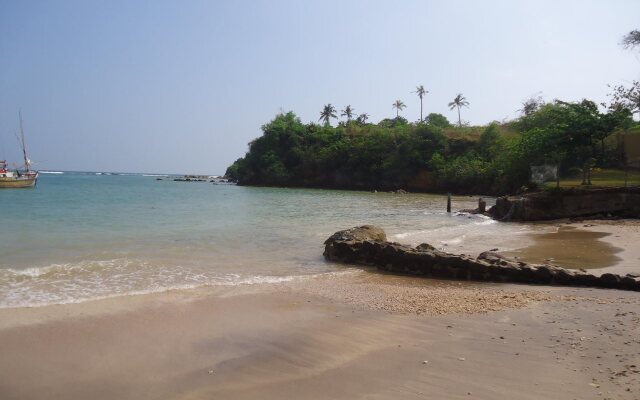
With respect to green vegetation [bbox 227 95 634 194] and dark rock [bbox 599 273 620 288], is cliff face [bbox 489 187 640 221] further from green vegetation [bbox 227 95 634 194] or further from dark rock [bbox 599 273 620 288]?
dark rock [bbox 599 273 620 288]

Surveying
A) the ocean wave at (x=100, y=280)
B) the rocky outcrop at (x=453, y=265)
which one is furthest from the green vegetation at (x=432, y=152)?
the ocean wave at (x=100, y=280)

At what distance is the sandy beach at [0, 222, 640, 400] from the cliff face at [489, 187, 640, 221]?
1752 centimetres

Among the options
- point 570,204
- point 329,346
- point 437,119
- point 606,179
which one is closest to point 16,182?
point 570,204

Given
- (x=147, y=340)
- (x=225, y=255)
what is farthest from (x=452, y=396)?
(x=225, y=255)

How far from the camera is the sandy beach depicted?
15.7ft

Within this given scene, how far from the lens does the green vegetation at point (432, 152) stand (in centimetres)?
3114

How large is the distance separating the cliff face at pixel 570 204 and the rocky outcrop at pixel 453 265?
1548 cm

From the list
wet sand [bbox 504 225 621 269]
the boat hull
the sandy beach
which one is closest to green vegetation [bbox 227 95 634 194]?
wet sand [bbox 504 225 621 269]

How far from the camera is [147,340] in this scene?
6.32 m

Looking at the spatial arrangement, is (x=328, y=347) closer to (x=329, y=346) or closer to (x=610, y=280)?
(x=329, y=346)

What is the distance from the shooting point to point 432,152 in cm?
6731

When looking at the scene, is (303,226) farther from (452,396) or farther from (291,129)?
(291,129)

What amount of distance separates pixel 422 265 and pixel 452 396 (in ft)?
22.3

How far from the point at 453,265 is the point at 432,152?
2310 inches
